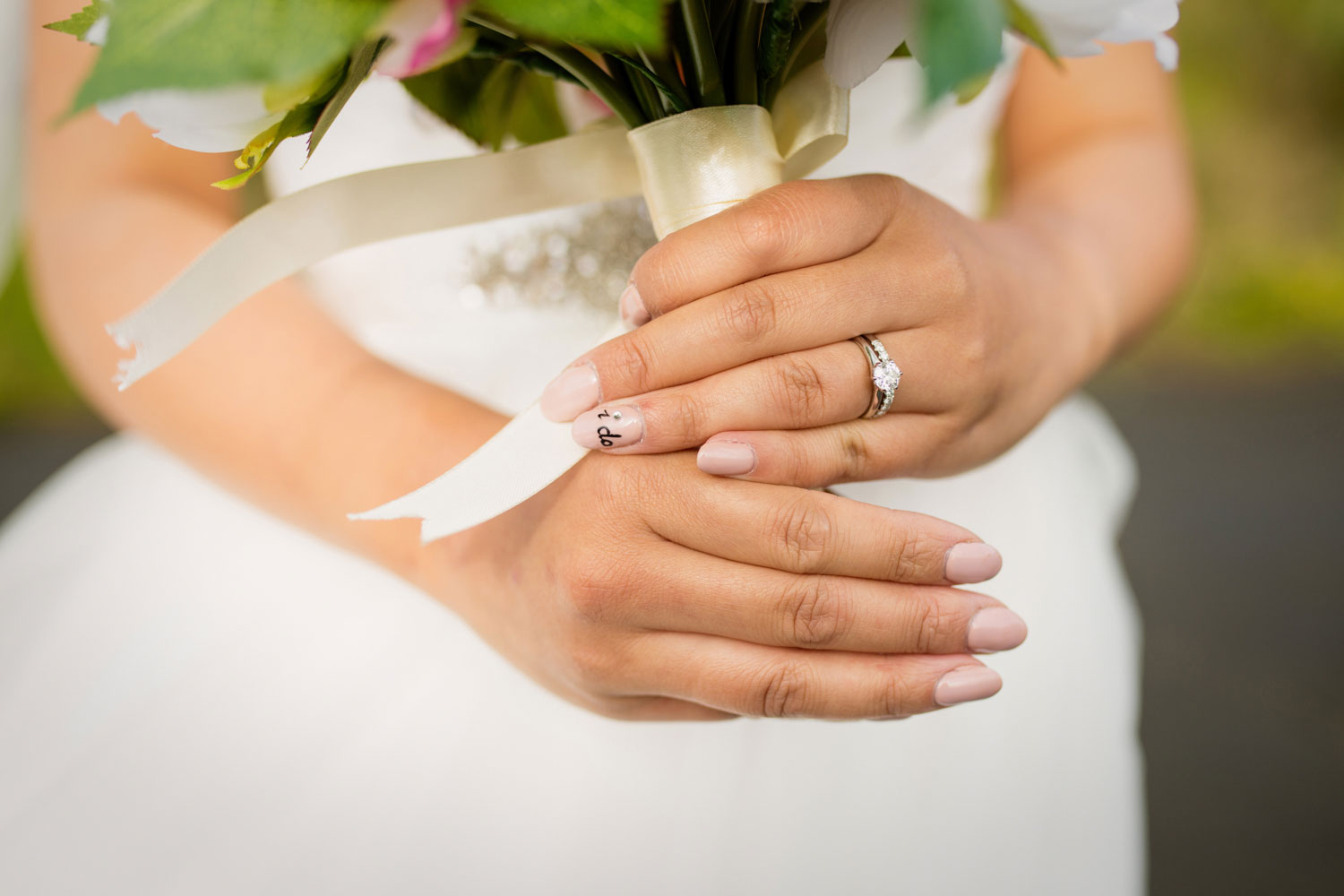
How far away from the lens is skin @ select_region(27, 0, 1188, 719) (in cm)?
43

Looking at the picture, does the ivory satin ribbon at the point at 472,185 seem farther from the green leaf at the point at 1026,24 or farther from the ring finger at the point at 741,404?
the green leaf at the point at 1026,24

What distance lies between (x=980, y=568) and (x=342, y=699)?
17.5 inches

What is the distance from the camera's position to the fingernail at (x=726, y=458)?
41 centimetres

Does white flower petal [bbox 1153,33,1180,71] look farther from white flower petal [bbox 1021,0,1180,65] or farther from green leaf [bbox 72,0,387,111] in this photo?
green leaf [bbox 72,0,387,111]

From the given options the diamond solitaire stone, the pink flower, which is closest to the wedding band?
the diamond solitaire stone

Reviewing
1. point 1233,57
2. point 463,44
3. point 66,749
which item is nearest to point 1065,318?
point 463,44

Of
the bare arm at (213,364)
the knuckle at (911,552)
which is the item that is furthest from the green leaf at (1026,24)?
the bare arm at (213,364)

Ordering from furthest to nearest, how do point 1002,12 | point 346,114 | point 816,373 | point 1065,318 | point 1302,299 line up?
point 1302,299 → point 346,114 → point 1065,318 → point 816,373 → point 1002,12

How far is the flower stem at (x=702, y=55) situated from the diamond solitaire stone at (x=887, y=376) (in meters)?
0.14

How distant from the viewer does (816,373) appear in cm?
42

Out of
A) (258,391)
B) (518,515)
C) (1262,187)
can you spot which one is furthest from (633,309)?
(1262,187)

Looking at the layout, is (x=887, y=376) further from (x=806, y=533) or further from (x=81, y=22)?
(x=81, y=22)

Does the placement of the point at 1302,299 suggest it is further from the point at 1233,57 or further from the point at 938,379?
the point at 938,379

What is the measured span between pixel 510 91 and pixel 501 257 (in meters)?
0.27
